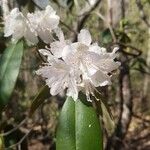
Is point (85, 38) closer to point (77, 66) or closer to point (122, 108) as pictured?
point (77, 66)

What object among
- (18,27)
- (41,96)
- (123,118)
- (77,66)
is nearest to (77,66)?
(77,66)

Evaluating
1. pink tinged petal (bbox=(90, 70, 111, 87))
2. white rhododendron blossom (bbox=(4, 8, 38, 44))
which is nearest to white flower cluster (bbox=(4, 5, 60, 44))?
white rhododendron blossom (bbox=(4, 8, 38, 44))

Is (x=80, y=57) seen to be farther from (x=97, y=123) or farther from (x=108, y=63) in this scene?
(x=97, y=123)

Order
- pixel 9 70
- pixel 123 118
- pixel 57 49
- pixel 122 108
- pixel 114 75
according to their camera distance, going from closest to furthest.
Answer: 1. pixel 57 49
2. pixel 114 75
3. pixel 9 70
4. pixel 122 108
5. pixel 123 118

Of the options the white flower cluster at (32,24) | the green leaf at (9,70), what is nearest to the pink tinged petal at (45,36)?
the white flower cluster at (32,24)

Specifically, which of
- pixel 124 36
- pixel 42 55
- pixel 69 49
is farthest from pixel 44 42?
pixel 124 36

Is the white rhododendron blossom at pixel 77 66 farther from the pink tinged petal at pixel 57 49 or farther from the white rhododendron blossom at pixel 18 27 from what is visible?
the white rhododendron blossom at pixel 18 27
